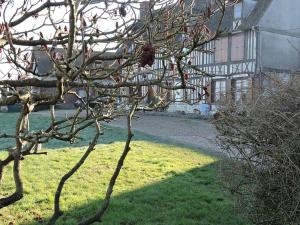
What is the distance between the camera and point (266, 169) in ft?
13.0

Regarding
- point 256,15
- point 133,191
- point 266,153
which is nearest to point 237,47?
point 256,15

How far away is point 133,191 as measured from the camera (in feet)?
23.8

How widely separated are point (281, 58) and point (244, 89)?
74.5 feet

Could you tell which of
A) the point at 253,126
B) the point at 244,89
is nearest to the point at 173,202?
the point at 244,89

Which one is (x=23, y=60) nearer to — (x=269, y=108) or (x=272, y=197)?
(x=269, y=108)

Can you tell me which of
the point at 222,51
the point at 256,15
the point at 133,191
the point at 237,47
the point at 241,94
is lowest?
the point at 133,191

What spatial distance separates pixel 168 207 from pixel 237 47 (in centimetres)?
2080

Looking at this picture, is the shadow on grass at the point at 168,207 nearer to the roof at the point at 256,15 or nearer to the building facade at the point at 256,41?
the building facade at the point at 256,41

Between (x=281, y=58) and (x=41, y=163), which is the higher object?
(x=281, y=58)

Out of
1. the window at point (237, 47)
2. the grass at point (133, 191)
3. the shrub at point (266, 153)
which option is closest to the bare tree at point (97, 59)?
the shrub at point (266, 153)

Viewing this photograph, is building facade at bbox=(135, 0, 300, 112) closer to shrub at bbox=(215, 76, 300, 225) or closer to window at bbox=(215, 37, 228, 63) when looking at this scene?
window at bbox=(215, 37, 228, 63)

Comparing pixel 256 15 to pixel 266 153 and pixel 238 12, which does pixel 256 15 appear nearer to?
pixel 238 12

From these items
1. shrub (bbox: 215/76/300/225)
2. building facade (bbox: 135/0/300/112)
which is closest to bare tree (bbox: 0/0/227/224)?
shrub (bbox: 215/76/300/225)

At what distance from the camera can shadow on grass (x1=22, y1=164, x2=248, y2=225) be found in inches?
227
